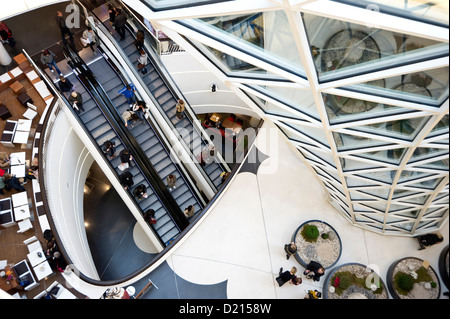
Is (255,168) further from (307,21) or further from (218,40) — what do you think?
(307,21)

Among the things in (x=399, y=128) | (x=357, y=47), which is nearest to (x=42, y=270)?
(x=399, y=128)

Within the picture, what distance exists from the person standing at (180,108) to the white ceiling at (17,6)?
9537 millimetres

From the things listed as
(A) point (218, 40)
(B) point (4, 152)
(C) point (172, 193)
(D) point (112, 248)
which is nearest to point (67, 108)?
(B) point (4, 152)

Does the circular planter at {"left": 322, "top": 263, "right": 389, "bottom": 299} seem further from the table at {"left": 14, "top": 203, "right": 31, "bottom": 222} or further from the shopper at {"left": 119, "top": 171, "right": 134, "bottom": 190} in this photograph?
the table at {"left": 14, "top": 203, "right": 31, "bottom": 222}

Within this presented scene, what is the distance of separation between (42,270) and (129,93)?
27.6 ft

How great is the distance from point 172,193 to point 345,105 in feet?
38.9

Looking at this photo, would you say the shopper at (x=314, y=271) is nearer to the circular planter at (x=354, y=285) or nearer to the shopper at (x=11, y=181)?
the circular planter at (x=354, y=285)

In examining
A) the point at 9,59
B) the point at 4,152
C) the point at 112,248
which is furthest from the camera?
the point at 112,248

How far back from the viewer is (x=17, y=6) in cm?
2034

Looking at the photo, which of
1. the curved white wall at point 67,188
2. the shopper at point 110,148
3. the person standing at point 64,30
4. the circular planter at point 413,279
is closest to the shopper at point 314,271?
the circular planter at point 413,279

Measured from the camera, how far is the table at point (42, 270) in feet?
48.4

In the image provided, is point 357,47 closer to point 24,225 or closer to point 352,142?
point 352,142

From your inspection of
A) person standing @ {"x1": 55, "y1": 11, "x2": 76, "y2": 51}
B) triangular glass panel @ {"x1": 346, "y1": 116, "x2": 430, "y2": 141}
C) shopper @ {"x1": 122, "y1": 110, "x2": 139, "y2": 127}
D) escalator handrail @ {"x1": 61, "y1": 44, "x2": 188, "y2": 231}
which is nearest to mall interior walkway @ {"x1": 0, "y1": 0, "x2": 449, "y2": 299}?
escalator handrail @ {"x1": 61, "y1": 44, "x2": 188, "y2": 231}
